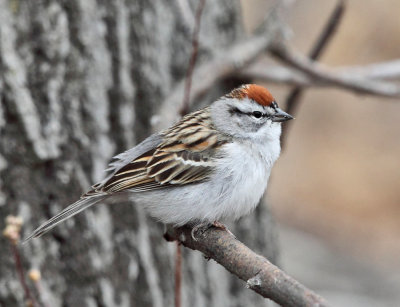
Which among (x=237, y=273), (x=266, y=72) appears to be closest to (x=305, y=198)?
(x=266, y=72)

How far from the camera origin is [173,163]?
148 inches

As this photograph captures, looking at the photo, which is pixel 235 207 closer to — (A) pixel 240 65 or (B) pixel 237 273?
(B) pixel 237 273

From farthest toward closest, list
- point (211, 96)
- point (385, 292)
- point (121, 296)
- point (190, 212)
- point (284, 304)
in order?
point (385, 292)
point (211, 96)
point (121, 296)
point (190, 212)
point (284, 304)

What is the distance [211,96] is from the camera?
16.9 feet

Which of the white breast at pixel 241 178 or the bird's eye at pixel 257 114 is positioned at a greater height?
the bird's eye at pixel 257 114

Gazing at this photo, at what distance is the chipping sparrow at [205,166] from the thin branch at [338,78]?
4.28 ft

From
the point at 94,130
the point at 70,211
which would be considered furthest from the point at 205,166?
the point at 94,130

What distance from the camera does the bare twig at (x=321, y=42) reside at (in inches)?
190

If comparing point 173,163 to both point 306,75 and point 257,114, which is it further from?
point 306,75

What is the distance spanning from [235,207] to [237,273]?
0.94 meters

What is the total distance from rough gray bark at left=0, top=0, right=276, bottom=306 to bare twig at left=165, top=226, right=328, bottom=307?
127cm

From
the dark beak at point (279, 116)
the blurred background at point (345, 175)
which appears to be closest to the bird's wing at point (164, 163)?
the dark beak at point (279, 116)

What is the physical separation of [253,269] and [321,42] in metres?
2.87

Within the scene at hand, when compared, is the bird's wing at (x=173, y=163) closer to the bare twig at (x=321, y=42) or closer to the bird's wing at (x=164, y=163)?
the bird's wing at (x=164, y=163)
